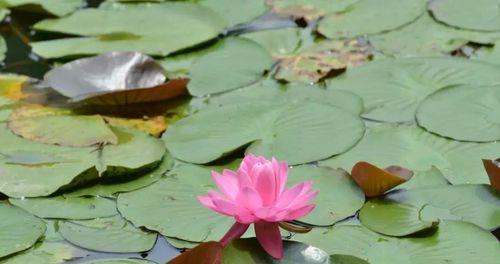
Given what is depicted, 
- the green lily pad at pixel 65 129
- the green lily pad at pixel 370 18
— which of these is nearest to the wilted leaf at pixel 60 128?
the green lily pad at pixel 65 129

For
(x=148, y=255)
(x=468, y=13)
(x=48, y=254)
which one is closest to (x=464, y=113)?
(x=468, y=13)

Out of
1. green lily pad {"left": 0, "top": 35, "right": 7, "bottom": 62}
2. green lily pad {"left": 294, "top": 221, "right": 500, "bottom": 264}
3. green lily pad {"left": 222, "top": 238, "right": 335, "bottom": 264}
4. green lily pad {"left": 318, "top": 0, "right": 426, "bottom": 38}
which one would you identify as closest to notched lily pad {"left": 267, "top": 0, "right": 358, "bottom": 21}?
green lily pad {"left": 318, "top": 0, "right": 426, "bottom": 38}

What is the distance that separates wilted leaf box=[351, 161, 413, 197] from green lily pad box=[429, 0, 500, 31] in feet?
3.08

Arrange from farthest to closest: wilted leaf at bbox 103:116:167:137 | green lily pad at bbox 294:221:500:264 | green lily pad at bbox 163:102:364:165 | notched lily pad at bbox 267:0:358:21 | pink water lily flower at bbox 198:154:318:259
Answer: notched lily pad at bbox 267:0:358:21
wilted leaf at bbox 103:116:167:137
green lily pad at bbox 163:102:364:165
green lily pad at bbox 294:221:500:264
pink water lily flower at bbox 198:154:318:259

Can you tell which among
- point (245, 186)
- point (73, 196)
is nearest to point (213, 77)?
point (73, 196)

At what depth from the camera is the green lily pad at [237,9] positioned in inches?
110

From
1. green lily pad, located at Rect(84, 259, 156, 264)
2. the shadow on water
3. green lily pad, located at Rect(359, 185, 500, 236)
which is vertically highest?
green lily pad, located at Rect(359, 185, 500, 236)

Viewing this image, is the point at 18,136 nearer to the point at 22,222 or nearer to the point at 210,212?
the point at 22,222

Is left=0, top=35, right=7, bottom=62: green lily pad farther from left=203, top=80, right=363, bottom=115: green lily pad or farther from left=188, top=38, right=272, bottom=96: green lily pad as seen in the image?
left=203, top=80, right=363, bottom=115: green lily pad

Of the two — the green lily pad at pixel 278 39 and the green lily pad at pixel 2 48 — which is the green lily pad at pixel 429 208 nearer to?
the green lily pad at pixel 278 39

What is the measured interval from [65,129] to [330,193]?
694 millimetres

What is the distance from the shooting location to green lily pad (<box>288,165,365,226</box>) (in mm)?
1788

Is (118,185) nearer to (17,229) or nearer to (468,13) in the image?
(17,229)

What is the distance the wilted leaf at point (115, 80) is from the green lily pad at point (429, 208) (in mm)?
727
